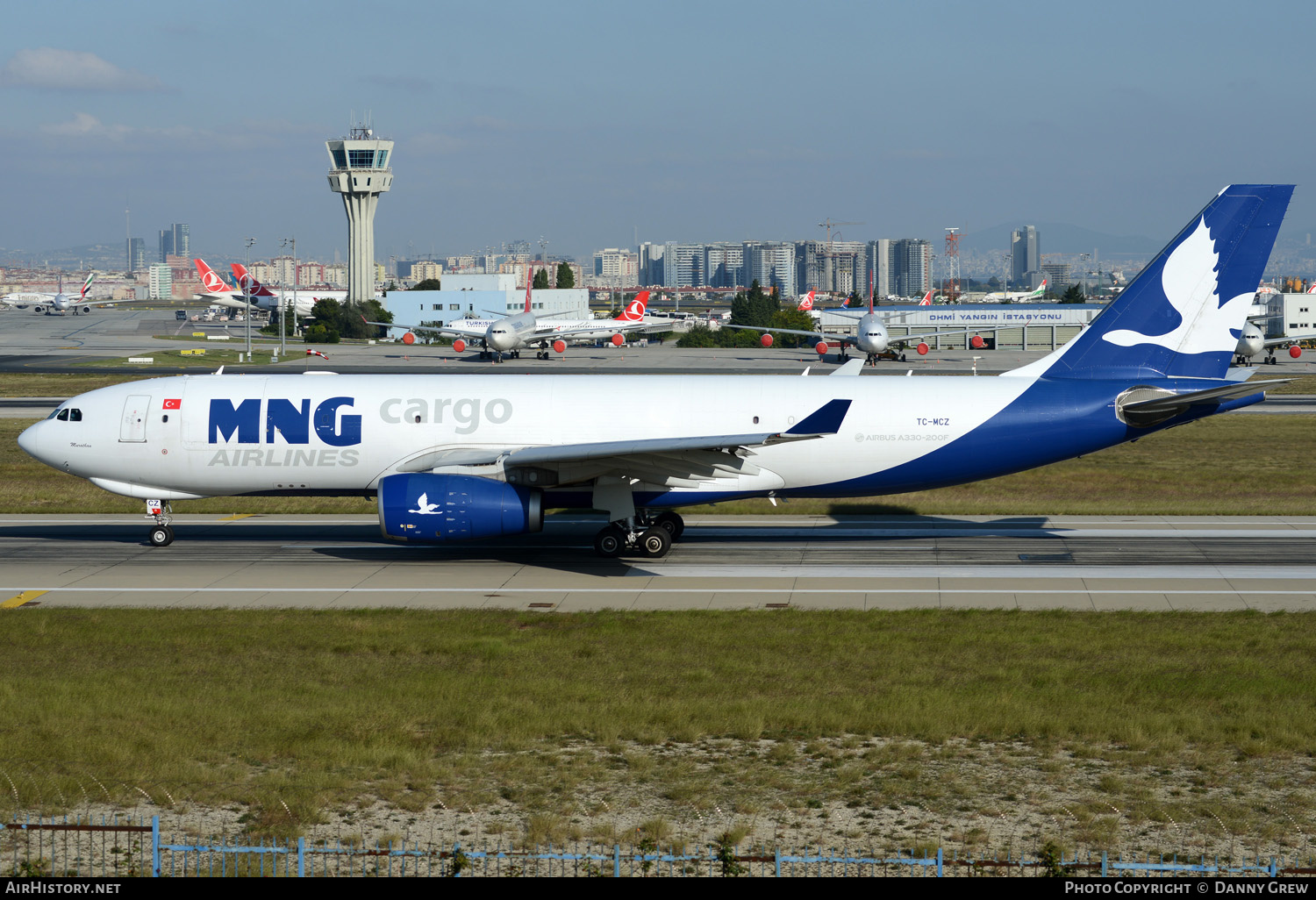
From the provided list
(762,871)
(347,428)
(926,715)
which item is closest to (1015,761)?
(926,715)

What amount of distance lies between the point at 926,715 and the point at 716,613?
8.00 metres

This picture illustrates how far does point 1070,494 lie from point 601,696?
2930cm

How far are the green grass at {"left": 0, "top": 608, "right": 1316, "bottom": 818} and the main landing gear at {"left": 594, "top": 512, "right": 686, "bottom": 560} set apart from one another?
5.98 m

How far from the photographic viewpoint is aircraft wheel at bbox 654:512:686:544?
3103 centimetres

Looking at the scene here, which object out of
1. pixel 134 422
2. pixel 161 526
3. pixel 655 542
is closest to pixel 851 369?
pixel 655 542

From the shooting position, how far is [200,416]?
29938 millimetres

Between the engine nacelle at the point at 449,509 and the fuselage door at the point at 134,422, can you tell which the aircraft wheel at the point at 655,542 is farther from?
the fuselage door at the point at 134,422

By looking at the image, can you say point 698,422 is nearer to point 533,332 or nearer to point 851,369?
point 851,369

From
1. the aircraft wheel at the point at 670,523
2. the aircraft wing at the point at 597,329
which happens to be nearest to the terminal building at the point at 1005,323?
the aircraft wing at the point at 597,329

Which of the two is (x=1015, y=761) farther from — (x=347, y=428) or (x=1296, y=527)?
(x=1296, y=527)

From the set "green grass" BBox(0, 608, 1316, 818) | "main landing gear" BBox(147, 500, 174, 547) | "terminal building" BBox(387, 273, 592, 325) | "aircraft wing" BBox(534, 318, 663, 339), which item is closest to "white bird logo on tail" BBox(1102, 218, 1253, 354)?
"green grass" BBox(0, 608, 1316, 818)

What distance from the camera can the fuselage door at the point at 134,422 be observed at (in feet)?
98.7

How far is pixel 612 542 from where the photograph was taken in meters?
30.2

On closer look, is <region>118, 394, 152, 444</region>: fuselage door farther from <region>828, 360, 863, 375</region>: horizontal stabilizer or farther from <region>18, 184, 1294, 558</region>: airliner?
<region>828, 360, 863, 375</region>: horizontal stabilizer
